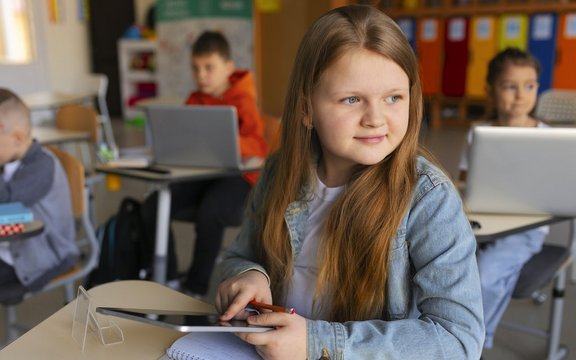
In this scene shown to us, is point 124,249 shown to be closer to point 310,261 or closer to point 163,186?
point 163,186

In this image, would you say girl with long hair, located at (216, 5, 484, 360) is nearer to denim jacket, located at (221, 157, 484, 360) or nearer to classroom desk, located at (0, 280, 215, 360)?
denim jacket, located at (221, 157, 484, 360)

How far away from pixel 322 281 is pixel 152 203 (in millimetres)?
1715

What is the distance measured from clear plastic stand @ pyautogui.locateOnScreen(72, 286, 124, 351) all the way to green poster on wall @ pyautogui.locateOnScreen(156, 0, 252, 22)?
500cm

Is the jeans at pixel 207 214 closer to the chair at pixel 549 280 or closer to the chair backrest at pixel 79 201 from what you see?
the chair backrest at pixel 79 201

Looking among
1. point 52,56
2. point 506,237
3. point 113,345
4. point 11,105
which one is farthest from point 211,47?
point 52,56

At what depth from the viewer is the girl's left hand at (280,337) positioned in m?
0.80

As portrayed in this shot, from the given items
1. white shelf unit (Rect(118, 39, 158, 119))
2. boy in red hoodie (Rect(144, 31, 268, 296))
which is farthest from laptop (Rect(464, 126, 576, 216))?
white shelf unit (Rect(118, 39, 158, 119))

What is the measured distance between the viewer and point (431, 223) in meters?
0.90

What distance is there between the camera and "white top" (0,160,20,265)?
183 centimetres

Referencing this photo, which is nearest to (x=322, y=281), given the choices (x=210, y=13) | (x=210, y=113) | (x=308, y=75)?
(x=308, y=75)

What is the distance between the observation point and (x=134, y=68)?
8000mm

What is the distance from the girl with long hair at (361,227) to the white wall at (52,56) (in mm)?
6975

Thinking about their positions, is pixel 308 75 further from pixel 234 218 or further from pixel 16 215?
pixel 234 218

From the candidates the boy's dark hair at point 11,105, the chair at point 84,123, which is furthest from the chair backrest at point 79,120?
the boy's dark hair at point 11,105
